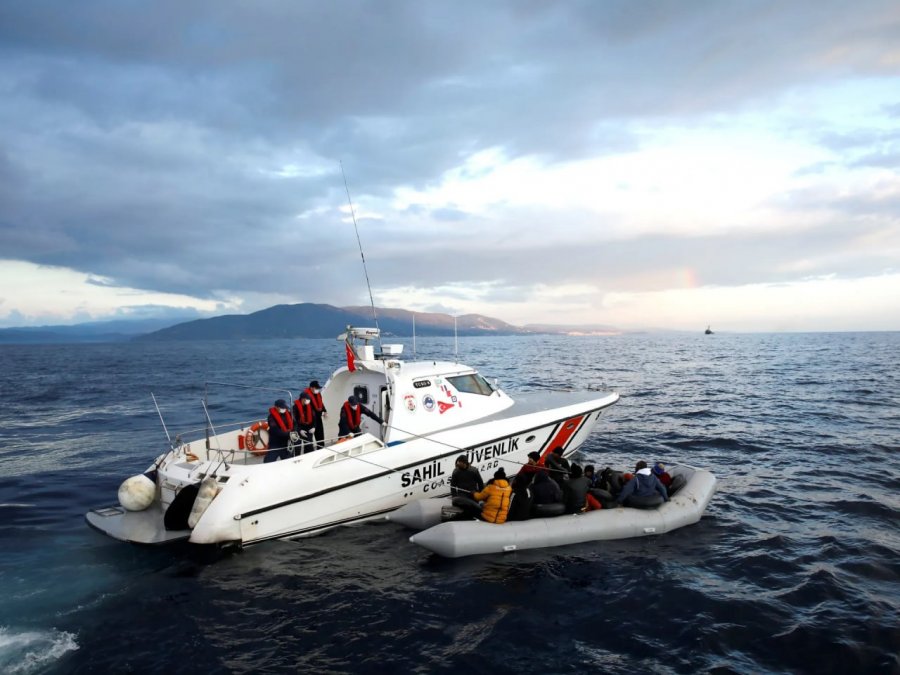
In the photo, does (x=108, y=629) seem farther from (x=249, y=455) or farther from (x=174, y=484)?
(x=249, y=455)

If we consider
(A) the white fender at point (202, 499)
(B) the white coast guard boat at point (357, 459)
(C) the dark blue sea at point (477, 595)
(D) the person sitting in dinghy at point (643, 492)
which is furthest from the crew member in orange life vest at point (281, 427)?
(D) the person sitting in dinghy at point (643, 492)

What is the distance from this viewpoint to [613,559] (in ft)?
28.1

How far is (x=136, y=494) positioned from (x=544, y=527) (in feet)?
22.2

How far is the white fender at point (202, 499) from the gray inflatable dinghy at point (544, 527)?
316 centimetres

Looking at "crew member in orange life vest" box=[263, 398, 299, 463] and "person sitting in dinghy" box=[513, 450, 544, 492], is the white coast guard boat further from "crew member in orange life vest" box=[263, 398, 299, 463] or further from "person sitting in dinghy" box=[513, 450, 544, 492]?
"person sitting in dinghy" box=[513, 450, 544, 492]

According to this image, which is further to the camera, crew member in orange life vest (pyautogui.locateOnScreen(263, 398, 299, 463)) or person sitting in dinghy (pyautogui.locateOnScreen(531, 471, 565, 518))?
crew member in orange life vest (pyautogui.locateOnScreen(263, 398, 299, 463))

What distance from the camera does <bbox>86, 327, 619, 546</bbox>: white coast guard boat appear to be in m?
8.27

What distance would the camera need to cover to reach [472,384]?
12.3 metres

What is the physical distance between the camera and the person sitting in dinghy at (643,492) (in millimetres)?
9562

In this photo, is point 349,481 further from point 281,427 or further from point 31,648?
point 31,648

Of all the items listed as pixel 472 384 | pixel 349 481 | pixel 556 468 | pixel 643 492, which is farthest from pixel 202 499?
pixel 643 492

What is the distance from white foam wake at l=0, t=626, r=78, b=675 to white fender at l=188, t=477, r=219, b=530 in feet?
6.81

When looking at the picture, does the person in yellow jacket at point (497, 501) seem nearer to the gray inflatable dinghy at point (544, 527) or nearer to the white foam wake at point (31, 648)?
the gray inflatable dinghy at point (544, 527)

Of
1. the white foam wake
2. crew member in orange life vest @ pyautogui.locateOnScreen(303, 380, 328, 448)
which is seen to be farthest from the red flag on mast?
the white foam wake
